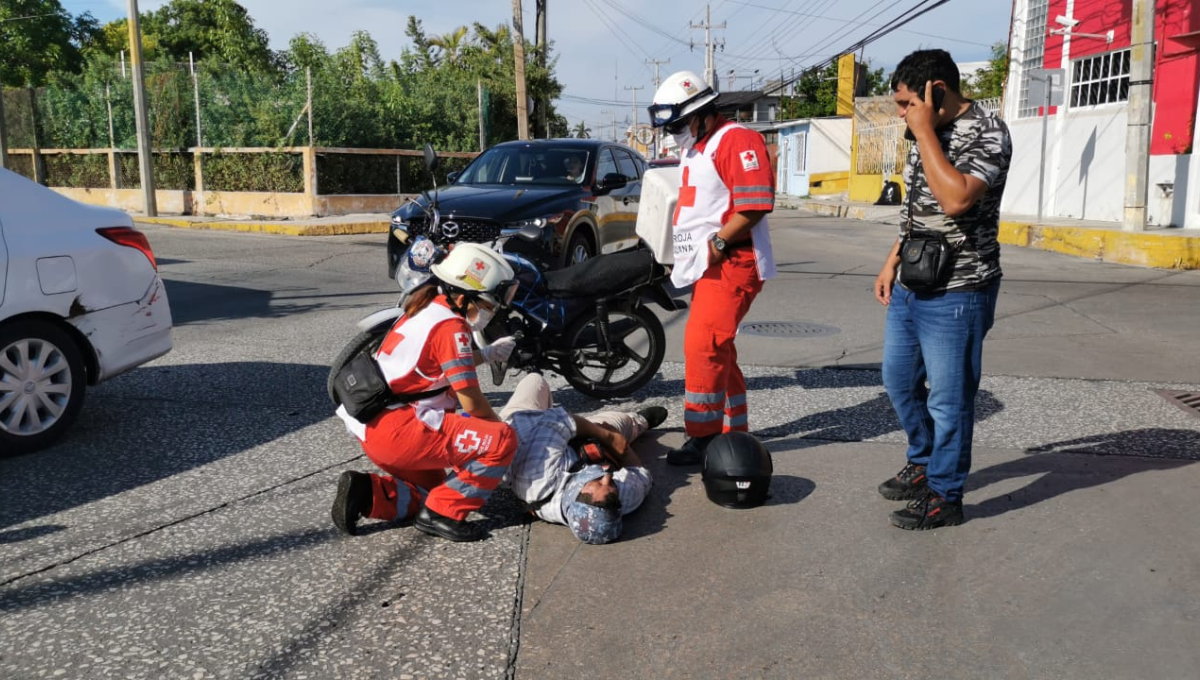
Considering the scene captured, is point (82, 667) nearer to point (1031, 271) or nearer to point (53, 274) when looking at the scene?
point (53, 274)

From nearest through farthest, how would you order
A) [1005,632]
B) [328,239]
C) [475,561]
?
1. [1005,632]
2. [475,561]
3. [328,239]

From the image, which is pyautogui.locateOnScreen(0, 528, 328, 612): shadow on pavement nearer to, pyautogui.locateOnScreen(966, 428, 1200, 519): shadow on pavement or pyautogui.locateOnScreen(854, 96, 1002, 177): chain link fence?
pyautogui.locateOnScreen(966, 428, 1200, 519): shadow on pavement

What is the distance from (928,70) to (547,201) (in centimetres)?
626

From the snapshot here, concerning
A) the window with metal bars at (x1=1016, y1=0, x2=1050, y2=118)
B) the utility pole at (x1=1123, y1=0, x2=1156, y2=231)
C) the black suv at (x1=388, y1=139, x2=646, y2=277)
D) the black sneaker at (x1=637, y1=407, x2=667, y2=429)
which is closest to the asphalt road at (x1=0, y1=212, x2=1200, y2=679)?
the black sneaker at (x1=637, y1=407, x2=667, y2=429)

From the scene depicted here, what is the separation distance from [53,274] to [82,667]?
2860 millimetres

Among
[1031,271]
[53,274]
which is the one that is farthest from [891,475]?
[1031,271]

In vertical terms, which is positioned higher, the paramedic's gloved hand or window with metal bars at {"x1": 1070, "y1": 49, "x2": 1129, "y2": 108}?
window with metal bars at {"x1": 1070, "y1": 49, "x2": 1129, "y2": 108}

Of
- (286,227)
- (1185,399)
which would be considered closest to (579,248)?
(1185,399)

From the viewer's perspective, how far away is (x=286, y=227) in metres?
19.0

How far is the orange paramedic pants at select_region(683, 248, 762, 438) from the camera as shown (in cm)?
468

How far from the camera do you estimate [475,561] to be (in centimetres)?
381

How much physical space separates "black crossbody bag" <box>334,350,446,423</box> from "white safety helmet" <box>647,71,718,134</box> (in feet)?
5.76

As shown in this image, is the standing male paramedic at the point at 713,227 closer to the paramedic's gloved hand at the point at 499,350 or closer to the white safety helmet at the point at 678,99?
the white safety helmet at the point at 678,99

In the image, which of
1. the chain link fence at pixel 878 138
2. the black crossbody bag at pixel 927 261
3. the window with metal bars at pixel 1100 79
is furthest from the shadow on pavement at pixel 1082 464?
the chain link fence at pixel 878 138
